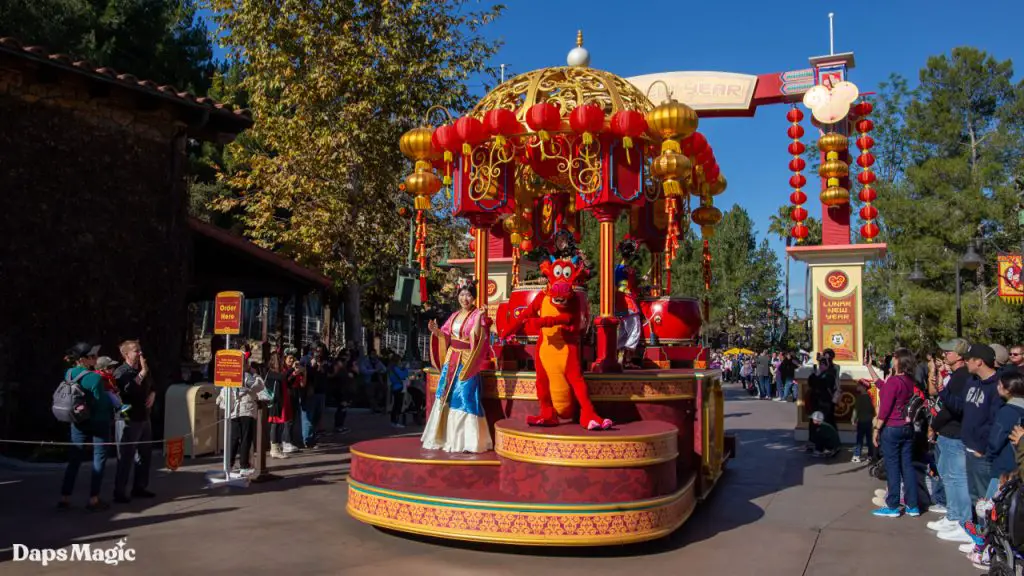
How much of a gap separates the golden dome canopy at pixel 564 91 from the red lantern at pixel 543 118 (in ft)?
2.41

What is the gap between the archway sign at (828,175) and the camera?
14.2 meters

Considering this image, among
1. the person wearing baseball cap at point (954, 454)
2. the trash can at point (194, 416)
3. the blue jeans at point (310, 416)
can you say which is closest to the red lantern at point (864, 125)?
the person wearing baseball cap at point (954, 454)

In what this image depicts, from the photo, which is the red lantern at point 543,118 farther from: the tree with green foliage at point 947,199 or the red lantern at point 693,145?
the tree with green foliage at point 947,199

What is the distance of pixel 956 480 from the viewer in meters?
7.43

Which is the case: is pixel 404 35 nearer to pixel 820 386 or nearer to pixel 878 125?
pixel 820 386

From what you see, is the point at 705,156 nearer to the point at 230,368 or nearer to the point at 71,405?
the point at 230,368

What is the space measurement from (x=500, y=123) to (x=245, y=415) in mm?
4930

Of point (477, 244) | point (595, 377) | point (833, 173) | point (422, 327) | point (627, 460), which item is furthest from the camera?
point (422, 327)

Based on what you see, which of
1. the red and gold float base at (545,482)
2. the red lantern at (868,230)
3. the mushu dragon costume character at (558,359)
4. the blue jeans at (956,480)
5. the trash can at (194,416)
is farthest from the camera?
the red lantern at (868,230)

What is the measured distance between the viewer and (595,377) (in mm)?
7410

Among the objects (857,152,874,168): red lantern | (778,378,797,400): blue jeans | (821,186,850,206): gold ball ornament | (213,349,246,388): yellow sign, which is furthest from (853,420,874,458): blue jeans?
(778,378,797,400): blue jeans

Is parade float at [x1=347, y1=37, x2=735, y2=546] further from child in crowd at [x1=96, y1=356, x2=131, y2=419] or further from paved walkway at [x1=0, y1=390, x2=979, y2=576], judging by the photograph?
child in crowd at [x1=96, y1=356, x2=131, y2=419]

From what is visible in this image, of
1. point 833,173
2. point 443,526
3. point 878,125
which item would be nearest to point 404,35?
point 833,173

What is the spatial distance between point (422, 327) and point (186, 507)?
37725 mm
